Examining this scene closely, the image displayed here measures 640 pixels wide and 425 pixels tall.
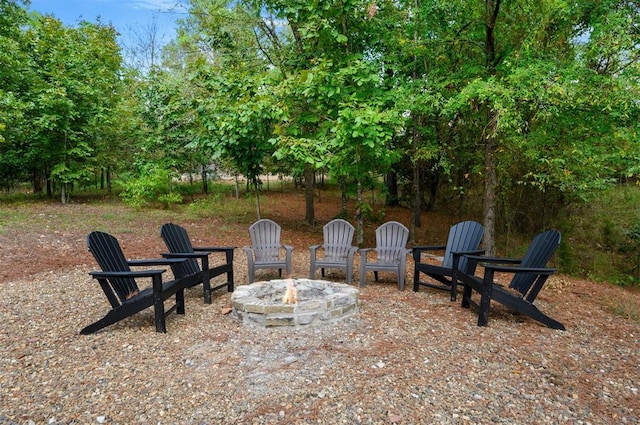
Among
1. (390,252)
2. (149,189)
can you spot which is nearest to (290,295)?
(390,252)

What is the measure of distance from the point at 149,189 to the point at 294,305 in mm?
8347

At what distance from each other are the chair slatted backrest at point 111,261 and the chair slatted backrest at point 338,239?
2373 mm

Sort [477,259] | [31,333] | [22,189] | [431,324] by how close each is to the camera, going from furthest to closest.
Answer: [22,189]
[477,259]
[431,324]
[31,333]

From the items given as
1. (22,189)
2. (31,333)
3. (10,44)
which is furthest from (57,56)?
(31,333)

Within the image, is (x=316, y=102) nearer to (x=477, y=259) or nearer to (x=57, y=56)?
(x=477, y=259)

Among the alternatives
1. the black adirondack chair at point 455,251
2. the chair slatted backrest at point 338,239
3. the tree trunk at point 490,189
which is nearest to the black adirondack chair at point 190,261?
the chair slatted backrest at point 338,239

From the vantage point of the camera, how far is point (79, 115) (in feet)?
36.6

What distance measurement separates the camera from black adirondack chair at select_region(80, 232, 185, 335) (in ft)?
10.0

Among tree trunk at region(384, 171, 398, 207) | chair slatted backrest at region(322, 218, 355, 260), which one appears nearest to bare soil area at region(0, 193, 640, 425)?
chair slatted backrest at region(322, 218, 355, 260)

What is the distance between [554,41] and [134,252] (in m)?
7.64

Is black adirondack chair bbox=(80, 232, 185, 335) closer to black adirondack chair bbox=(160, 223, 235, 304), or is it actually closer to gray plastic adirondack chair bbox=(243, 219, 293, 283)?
black adirondack chair bbox=(160, 223, 235, 304)

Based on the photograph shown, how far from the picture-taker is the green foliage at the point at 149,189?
9.72 meters

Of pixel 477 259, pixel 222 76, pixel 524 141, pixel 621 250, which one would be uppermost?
pixel 222 76

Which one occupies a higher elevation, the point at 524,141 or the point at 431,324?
the point at 524,141
